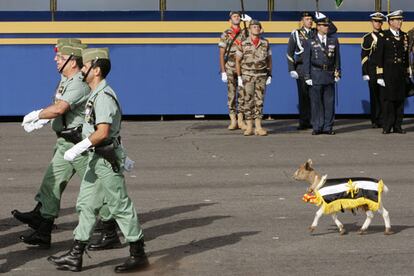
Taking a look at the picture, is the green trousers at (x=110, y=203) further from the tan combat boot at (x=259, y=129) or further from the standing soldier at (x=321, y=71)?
the standing soldier at (x=321, y=71)

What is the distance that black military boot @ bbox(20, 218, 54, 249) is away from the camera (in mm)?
9727

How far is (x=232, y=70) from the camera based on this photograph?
19047 mm

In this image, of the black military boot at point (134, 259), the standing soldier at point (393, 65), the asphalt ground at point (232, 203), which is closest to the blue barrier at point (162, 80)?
the asphalt ground at point (232, 203)

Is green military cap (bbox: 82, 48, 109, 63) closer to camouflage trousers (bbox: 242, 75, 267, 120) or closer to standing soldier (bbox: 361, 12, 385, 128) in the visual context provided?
camouflage trousers (bbox: 242, 75, 267, 120)

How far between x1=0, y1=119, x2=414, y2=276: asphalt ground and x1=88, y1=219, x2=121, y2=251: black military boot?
0.09 m

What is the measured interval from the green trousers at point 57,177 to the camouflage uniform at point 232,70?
868cm

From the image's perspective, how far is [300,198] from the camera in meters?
12.1

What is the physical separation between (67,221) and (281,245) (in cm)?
227

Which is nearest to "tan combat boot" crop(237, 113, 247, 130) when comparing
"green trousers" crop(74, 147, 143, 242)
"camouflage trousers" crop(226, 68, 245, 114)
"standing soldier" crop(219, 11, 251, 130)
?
"standing soldier" crop(219, 11, 251, 130)

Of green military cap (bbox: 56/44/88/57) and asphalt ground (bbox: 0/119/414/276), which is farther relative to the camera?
green military cap (bbox: 56/44/88/57)

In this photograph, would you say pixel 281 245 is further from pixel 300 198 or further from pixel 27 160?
pixel 27 160

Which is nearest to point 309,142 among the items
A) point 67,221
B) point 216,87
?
point 216,87

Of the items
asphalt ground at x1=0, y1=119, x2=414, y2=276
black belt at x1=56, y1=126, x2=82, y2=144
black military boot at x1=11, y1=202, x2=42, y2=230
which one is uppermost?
black belt at x1=56, y1=126, x2=82, y2=144

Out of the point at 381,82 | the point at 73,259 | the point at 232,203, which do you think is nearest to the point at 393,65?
the point at 381,82
